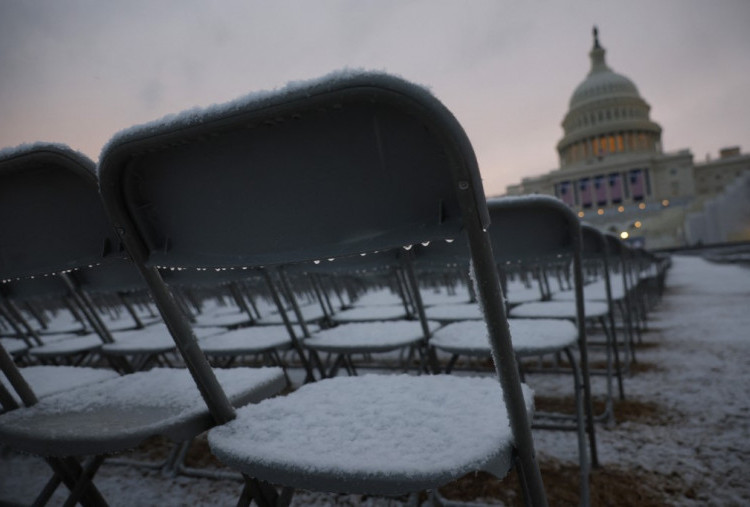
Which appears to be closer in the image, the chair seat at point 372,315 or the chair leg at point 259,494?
the chair leg at point 259,494

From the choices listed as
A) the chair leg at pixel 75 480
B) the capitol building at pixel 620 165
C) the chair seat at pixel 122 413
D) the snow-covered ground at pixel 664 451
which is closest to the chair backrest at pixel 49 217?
the chair seat at pixel 122 413

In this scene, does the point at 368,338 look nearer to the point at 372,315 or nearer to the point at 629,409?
the point at 372,315

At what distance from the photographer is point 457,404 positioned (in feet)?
2.62

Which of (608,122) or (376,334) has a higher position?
(608,122)

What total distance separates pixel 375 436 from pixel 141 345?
1.78 meters

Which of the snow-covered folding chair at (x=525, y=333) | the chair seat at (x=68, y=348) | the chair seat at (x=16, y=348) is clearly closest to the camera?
the snow-covered folding chair at (x=525, y=333)

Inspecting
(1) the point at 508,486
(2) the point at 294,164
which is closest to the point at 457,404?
(2) the point at 294,164

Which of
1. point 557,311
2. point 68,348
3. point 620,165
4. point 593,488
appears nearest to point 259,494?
point 593,488

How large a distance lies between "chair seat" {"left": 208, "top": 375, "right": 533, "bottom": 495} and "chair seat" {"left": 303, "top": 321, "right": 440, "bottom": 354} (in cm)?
58

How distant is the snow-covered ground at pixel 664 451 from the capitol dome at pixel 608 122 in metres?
62.6

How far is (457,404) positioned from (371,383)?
257 millimetres

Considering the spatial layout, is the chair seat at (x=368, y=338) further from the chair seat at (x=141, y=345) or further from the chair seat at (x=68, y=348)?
the chair seat at (x=68, y=348)

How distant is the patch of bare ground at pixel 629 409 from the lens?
78.3 inches

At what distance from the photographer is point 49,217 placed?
33.1 inches
